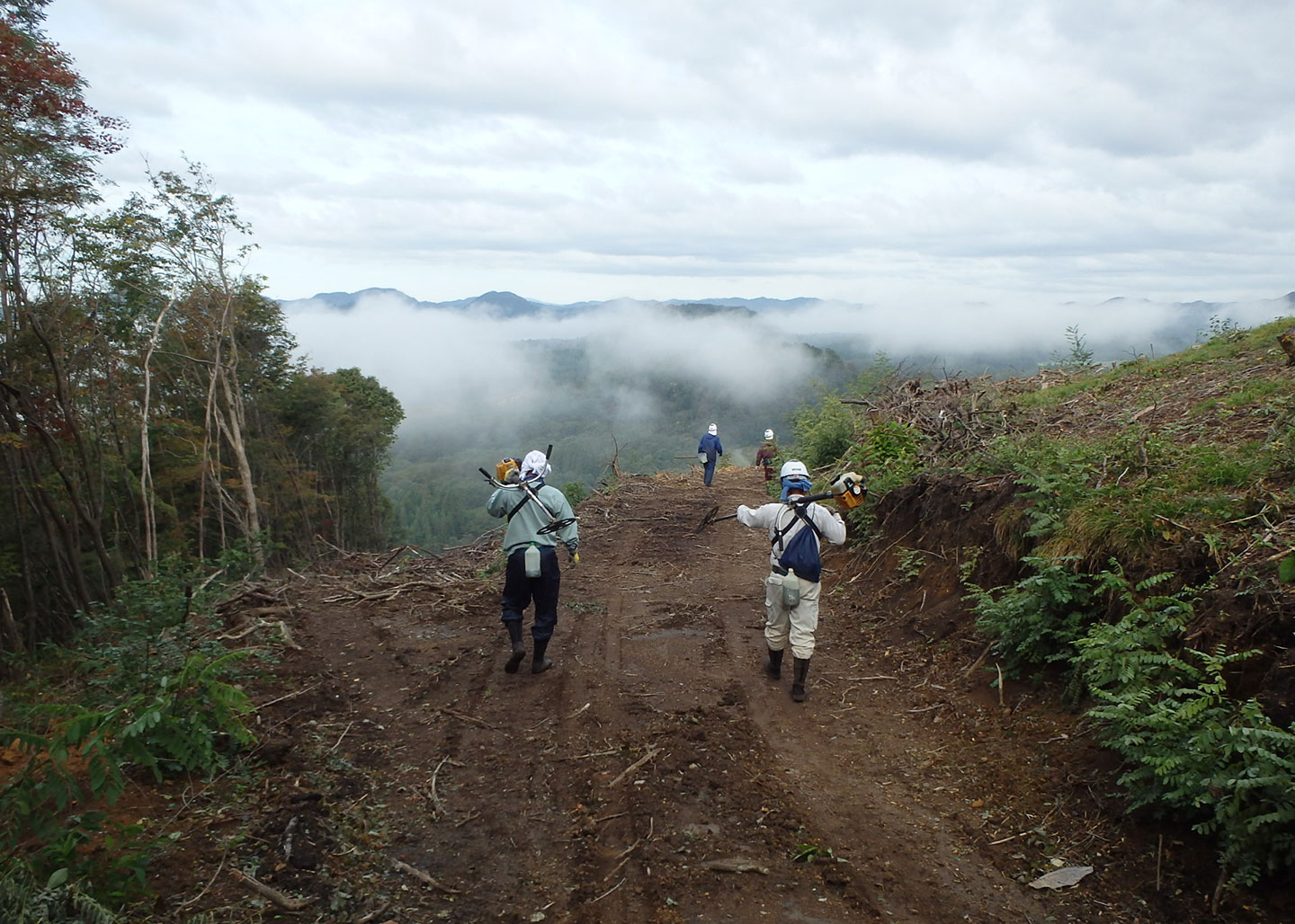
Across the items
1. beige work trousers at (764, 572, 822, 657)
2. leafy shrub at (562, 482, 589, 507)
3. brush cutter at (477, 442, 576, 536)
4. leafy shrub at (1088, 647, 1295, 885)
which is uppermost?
brush cutter at (477, 442, 576, 536)

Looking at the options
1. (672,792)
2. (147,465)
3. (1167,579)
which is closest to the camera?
(672,792)

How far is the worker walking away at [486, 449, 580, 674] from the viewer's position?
22.8 ft

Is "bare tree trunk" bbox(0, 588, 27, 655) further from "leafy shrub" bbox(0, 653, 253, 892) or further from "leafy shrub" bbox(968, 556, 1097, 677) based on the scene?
"leafy shrub" bbox(968, 556, 1097, 677)

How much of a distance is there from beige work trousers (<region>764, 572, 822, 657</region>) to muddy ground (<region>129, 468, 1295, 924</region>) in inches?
17.7

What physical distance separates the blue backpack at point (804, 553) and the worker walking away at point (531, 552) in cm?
204

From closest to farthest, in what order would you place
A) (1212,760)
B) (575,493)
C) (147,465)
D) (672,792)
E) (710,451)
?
(1212,760)
(672,792)
(575,493)
(710,451)
(147,465)

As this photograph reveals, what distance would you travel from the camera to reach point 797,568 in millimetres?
6363

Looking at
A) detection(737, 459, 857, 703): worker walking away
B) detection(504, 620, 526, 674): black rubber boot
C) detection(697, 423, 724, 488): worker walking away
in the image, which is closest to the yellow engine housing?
detection(504, 620, 526, 674): black rubber boot

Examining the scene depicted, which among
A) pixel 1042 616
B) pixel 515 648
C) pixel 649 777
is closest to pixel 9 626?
pixel 515 648

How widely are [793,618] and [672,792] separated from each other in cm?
209

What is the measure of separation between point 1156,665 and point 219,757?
18.4ft

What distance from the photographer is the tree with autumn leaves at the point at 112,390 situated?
1369 centimetres

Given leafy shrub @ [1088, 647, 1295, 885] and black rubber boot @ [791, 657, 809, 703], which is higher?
leafy shrub @ [1088, 647, 1295, 885]

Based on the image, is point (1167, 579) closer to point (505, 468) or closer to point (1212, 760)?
point (1212, 760)
